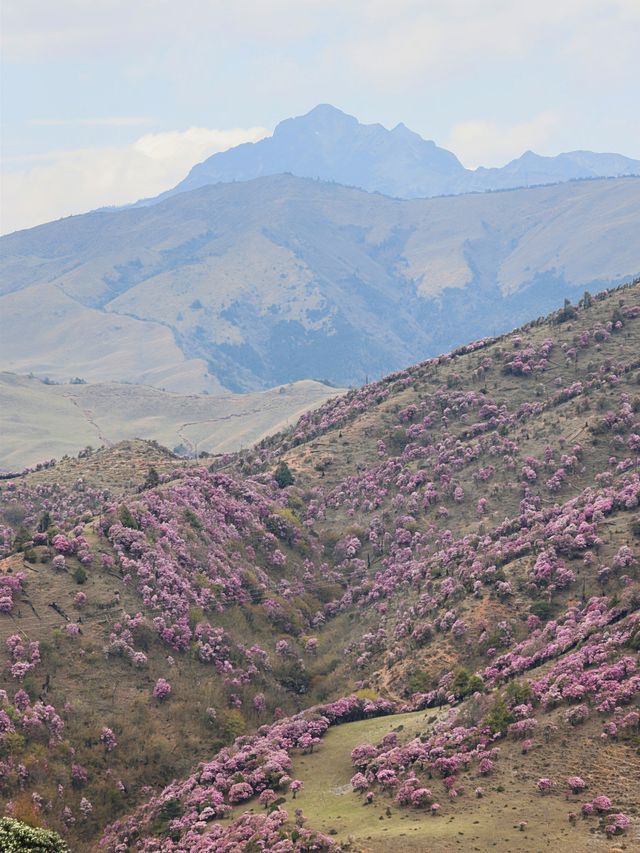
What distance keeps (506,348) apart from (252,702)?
89.3m

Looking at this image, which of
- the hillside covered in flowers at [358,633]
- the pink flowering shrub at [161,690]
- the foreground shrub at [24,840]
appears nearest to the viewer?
the foreground shrub at [24,840]

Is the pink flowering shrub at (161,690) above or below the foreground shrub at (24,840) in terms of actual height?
below

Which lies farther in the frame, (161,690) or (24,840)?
(161,690)

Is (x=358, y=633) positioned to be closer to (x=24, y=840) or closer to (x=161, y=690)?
(x=161, y=690)

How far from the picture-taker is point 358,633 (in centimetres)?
10750

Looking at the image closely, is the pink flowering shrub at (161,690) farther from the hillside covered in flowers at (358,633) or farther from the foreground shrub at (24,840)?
the foreground shrub at (24,840)

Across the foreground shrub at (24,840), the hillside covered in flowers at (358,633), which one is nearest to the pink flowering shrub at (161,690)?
the hillside covered in flowers at (358,633)

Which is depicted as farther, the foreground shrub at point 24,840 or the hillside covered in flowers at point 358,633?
the hillside covered in flowers at point 358,633

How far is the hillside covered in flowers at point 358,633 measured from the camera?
66.5m

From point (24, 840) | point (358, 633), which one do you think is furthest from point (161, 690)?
point (24, 840)

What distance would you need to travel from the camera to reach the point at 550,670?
78.0 meters

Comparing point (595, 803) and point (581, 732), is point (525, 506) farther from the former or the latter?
point (595, 803)

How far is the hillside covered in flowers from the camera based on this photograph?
218 ft

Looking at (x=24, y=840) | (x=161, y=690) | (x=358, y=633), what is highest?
(x=24, y=840)
